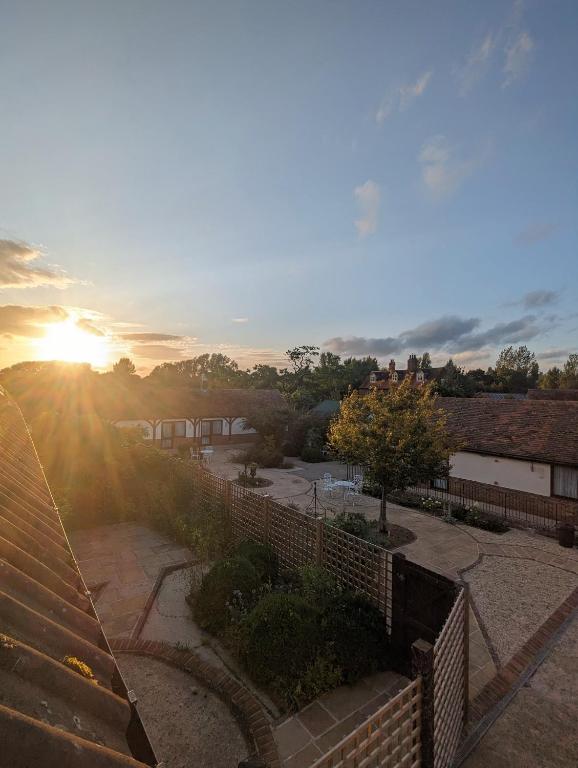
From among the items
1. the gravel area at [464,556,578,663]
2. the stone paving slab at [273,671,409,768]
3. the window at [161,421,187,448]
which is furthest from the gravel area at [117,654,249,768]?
the window at [161,421,187,448]

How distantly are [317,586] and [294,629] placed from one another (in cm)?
118

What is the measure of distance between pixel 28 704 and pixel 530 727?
6.04 meters

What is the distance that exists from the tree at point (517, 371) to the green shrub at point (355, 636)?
60712 millimetres

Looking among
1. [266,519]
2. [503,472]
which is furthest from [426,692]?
[503,472]

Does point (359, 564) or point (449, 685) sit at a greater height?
point (359, 564)

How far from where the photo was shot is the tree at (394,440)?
11.0 m

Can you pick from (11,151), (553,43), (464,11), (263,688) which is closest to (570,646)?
(263,688)

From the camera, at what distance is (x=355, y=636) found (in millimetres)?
5543

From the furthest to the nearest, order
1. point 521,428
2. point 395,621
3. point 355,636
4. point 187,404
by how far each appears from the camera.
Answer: point 187,404, point 521,428, point 395,621, point 355,636

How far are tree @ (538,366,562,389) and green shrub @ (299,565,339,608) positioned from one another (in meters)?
68.8

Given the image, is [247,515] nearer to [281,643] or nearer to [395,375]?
[281,643]

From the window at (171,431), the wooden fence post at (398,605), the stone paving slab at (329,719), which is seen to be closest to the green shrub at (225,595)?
the stone paving slab at (329,719)

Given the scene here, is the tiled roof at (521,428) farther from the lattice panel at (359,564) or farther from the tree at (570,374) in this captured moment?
the tree at (570,374)

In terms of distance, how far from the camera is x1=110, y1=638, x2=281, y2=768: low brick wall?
4.36m
